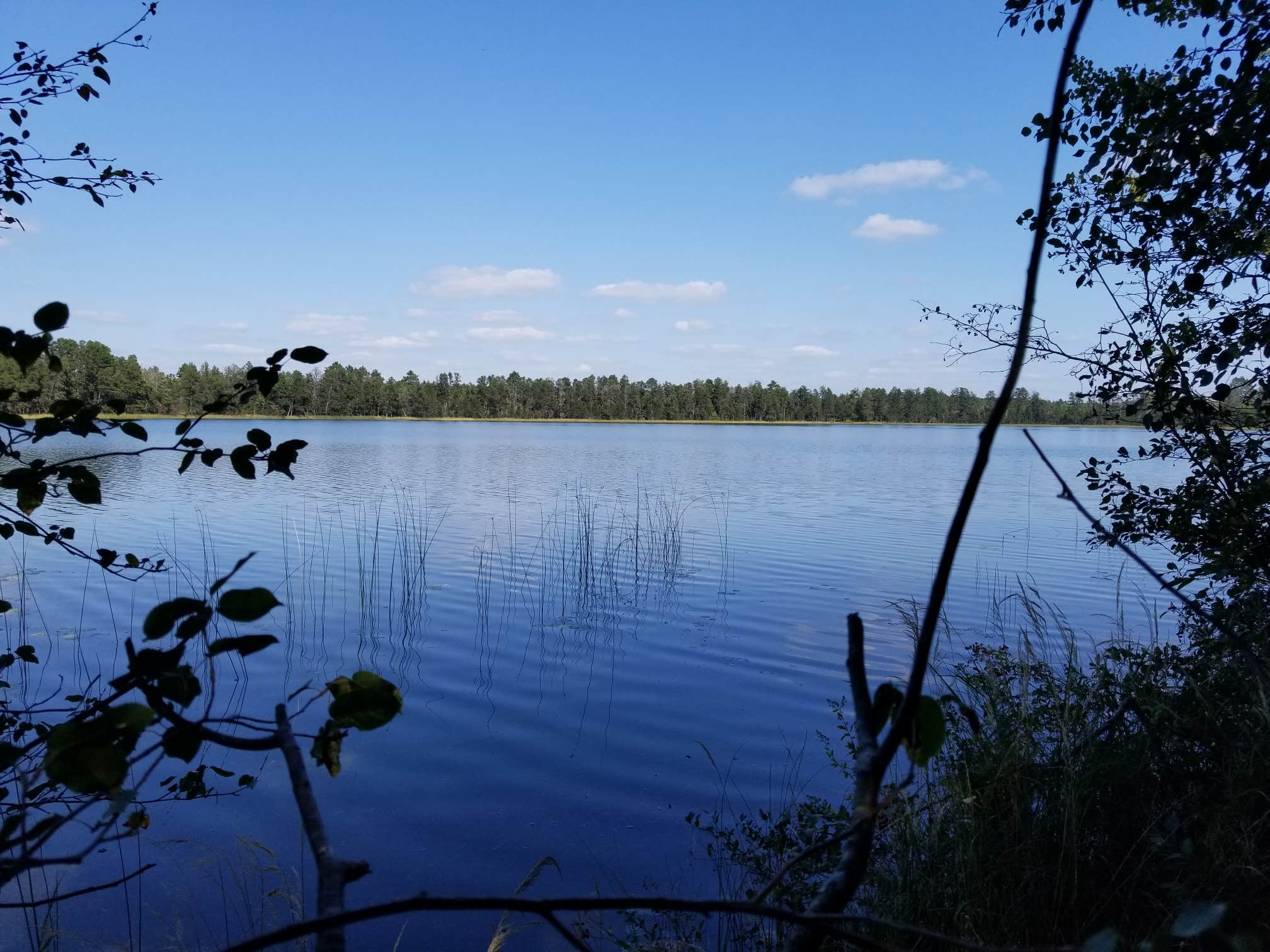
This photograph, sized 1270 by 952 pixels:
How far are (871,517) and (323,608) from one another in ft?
37.4

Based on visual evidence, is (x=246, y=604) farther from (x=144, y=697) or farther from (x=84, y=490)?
(x=84, y=490)

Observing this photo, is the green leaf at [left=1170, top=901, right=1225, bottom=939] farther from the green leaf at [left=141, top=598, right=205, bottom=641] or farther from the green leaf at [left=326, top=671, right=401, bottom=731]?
the green leaf at [left=141, top=598, right=205, bottom=641]

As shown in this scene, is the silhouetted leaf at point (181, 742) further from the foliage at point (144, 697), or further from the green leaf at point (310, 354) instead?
the green leaf at point (310, 354)

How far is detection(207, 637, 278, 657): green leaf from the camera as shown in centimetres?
83

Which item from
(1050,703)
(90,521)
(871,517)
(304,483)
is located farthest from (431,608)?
(304,483)

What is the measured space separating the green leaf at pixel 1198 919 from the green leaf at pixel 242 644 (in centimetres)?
82

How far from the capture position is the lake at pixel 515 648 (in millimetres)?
4656

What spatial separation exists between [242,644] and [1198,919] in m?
0.92

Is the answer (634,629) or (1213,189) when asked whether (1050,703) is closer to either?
(1213,189)

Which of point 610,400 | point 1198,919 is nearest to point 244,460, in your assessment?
point 1198,919

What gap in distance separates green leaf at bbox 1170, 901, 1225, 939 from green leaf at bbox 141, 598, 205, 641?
88cm

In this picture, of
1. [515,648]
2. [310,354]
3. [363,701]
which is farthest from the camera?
[515,648]

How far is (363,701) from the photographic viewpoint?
0.92m

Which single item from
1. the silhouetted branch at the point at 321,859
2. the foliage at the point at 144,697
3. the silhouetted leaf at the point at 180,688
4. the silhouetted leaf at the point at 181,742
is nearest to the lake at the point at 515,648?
the foliage at the point at 144,697
